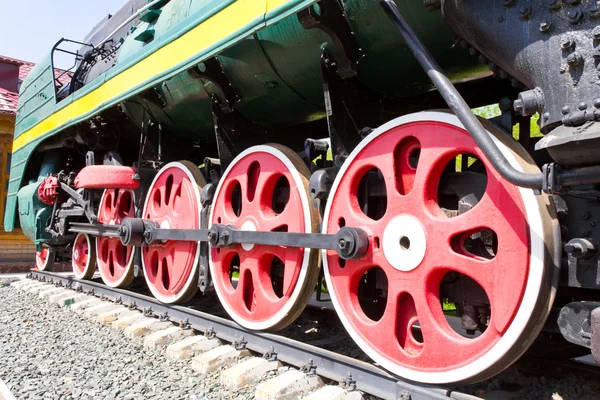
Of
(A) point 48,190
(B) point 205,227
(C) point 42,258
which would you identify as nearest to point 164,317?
(B) point 205,227

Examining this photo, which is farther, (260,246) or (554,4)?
(260,246)

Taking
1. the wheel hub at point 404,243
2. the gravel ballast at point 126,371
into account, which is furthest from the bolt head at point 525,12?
the gravel ballast at point 126,371

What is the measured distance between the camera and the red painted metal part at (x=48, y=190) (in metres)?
4.90

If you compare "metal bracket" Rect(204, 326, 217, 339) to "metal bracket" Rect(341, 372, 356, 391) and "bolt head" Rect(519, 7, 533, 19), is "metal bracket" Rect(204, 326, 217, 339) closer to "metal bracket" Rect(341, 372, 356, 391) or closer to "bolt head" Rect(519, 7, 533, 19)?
"metal bracket" Rect(341, 372, 356, 391)

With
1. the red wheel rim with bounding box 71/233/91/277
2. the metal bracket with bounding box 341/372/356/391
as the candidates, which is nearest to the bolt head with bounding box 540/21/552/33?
the metal bracket with bounding box 341/372/356/391

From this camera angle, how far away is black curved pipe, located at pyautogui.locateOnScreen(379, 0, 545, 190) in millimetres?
1366

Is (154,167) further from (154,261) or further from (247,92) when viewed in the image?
(247,92)

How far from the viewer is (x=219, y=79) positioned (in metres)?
2.93

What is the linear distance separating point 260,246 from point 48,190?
3.31m

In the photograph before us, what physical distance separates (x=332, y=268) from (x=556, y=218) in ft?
3.16

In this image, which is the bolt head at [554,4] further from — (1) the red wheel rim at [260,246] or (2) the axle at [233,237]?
(1) the red wheel rim at [260,246]

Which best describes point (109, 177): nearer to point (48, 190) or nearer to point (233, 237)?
point (233, 237)

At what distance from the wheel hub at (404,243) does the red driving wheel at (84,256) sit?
12.1ft

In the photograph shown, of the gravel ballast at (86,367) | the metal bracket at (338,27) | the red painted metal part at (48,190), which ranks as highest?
the metal bracket at (338,27)
